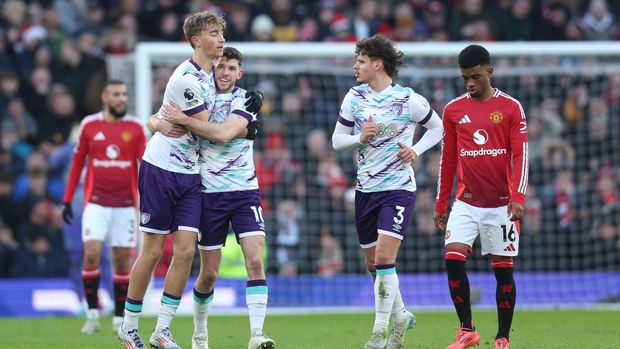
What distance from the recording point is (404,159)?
10.1 metres

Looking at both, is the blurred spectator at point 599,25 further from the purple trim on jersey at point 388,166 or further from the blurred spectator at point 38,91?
the purple trim on jersey at point 388,166

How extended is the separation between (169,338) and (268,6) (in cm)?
1304

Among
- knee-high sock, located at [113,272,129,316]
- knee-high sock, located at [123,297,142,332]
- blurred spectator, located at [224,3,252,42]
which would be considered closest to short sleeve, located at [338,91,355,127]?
knee-high sock, located at [123,297,142,332]

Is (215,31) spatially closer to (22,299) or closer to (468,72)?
(468,72)

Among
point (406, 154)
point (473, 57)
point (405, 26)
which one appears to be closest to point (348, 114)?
point (406, 154)

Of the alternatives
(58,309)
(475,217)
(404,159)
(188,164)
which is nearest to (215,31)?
(188,164)

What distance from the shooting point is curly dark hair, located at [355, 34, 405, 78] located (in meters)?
10.4

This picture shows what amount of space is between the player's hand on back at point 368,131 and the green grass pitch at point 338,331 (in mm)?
1942

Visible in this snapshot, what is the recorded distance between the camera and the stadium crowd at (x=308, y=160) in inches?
728

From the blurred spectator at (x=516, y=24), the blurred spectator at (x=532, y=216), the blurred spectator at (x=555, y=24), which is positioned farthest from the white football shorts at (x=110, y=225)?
the blurred spectator at (x=555, y=24)

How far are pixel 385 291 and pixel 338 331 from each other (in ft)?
10.7

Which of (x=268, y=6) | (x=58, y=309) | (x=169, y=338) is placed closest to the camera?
(x=169, y=338)

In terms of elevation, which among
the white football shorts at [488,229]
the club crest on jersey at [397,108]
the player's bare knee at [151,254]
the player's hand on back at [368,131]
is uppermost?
the club crest on jersey at [397,108]

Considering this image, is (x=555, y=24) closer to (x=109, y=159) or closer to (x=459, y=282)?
(x=109, y=159)
